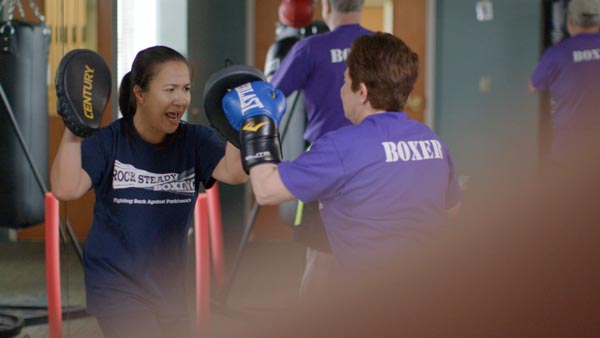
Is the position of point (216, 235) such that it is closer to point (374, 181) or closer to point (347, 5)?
point (347, 5)

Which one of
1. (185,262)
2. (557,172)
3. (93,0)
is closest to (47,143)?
(93,0)

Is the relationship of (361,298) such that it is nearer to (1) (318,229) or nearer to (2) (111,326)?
(2) (111,326)

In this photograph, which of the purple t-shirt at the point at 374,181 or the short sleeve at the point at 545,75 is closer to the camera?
the purple t-shirt at the point at 374,181

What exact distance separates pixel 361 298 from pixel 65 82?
0.72 meters

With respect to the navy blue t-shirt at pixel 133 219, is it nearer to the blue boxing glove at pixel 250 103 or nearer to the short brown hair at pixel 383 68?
the blue boxing glove at pixel 250 103

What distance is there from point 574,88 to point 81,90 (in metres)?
2.41

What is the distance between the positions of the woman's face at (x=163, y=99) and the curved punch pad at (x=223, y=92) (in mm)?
52

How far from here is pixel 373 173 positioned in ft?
5.35

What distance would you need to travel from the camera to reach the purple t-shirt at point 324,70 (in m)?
2.72

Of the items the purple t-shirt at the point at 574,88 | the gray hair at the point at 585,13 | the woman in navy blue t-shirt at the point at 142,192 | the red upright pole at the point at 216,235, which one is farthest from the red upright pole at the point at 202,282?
Answer: the gray hair at the point at 585,13

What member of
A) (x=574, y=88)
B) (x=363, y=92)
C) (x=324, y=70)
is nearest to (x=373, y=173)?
(x=363, y=92)

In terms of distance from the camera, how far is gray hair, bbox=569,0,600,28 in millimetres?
3461

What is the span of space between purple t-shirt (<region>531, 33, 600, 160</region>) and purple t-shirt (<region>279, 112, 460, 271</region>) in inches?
76.5

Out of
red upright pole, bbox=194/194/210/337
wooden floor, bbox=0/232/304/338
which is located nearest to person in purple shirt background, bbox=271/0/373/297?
red upright pole, bbox=194/194/210/337
